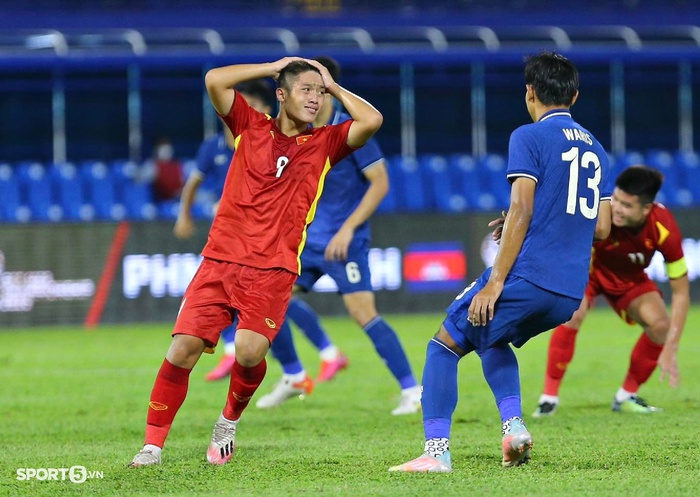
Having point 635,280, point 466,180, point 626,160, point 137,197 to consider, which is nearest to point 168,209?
point 137,197

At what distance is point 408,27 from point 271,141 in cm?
1597

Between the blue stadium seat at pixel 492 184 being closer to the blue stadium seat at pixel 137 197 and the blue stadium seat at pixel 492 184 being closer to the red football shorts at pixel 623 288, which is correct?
the blue stadium seat at pixel 137 197

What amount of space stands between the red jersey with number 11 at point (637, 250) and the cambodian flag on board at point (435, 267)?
8.03 meters

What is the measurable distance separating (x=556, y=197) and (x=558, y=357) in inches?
110

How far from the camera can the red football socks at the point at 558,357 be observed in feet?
25.8

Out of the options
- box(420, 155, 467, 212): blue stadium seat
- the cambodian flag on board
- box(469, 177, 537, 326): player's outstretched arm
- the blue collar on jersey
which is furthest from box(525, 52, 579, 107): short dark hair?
box(420, 155, 467, 212): blue stadium seat

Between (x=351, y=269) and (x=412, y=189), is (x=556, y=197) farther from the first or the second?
(x=412, y=189)

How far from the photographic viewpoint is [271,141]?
19.9 ft

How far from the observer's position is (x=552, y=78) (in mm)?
5492

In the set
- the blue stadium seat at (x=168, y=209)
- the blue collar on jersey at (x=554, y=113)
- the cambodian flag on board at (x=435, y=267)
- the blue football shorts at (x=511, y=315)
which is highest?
the blue collar on jersey at (x=554, y=113)

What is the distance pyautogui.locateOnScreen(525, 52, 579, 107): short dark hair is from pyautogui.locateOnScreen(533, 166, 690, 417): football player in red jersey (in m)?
1.98

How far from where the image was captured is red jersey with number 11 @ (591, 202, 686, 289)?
24.5 feet

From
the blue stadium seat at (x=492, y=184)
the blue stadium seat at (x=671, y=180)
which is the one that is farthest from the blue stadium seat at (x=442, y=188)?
the blue stadium seat at (x=671, y=180)

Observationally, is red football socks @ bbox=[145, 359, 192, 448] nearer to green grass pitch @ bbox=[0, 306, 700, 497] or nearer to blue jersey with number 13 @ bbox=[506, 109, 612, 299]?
green grass pitch @ bbox=[0, 306, 700, 497]
